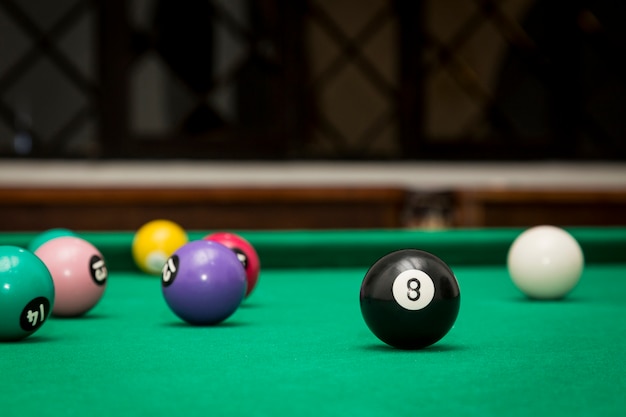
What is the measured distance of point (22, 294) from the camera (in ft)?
5.72

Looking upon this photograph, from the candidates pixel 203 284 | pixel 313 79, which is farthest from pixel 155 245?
pixel 313 79

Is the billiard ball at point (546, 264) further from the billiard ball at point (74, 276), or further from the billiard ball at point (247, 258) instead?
the billiard ball at point (74, 276)

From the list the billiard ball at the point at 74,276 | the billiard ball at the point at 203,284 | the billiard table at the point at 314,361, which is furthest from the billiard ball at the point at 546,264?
the billiard ball at the point at 74,276

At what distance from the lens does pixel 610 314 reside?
2189 millimetres

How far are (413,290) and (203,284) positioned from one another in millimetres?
548

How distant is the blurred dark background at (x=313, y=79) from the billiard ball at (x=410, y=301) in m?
5.09

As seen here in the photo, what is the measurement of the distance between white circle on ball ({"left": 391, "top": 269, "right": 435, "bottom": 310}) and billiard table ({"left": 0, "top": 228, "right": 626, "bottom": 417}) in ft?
0.29

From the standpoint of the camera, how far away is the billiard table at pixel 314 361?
1.15m

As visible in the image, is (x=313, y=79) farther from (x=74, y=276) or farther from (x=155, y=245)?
(x=74, y=276)

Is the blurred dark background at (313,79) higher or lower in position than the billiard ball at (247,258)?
higher

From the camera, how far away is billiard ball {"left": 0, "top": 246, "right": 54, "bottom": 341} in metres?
1.73

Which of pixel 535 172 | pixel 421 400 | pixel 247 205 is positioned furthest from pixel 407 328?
pixel 535 172

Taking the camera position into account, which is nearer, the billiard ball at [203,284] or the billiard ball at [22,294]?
the billiard ball at [22,294]

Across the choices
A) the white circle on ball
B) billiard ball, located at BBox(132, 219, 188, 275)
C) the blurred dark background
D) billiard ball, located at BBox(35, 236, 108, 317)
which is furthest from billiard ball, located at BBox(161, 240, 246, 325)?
the blurred dark background
